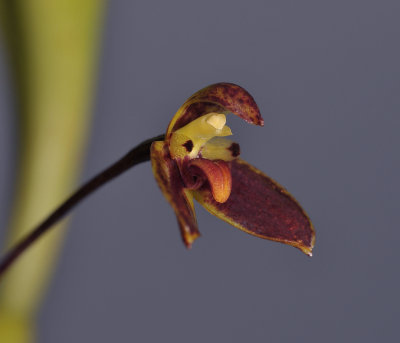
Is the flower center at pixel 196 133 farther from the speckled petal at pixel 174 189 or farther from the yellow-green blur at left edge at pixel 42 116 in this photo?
the yellow-green blur at left edge at pixel 42 116

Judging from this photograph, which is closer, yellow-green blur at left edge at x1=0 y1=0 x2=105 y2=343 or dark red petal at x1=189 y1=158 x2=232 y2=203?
dark red petal at x1=189 y1=158 x2=232 y2=203

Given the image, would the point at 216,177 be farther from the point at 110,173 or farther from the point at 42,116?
the point at 42,116

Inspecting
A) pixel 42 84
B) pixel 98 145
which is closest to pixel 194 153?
pixel 42 84

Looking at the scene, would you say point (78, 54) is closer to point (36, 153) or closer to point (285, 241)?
point (36, 153)

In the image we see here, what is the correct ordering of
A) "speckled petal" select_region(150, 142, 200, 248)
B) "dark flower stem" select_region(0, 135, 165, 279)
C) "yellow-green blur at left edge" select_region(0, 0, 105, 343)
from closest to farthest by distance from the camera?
"speckled petal" select_region(150, 142, 200, 248)
"dark flower stem" select_region(0, 135, 165, 279)
"yellow-green blur at left edge" select_region(0, 0, 105, 343)

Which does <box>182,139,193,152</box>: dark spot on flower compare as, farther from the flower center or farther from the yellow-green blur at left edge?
the yellow-green blur at left edge

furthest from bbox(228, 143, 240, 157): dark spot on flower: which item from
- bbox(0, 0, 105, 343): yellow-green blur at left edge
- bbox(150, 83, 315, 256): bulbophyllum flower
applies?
bbox(0, 0, 105, 343): yellow-green blur at left edge

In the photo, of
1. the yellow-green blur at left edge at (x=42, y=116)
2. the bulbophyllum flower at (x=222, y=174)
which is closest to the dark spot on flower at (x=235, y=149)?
the bulbophyllum flower at (x=222, y=174)
